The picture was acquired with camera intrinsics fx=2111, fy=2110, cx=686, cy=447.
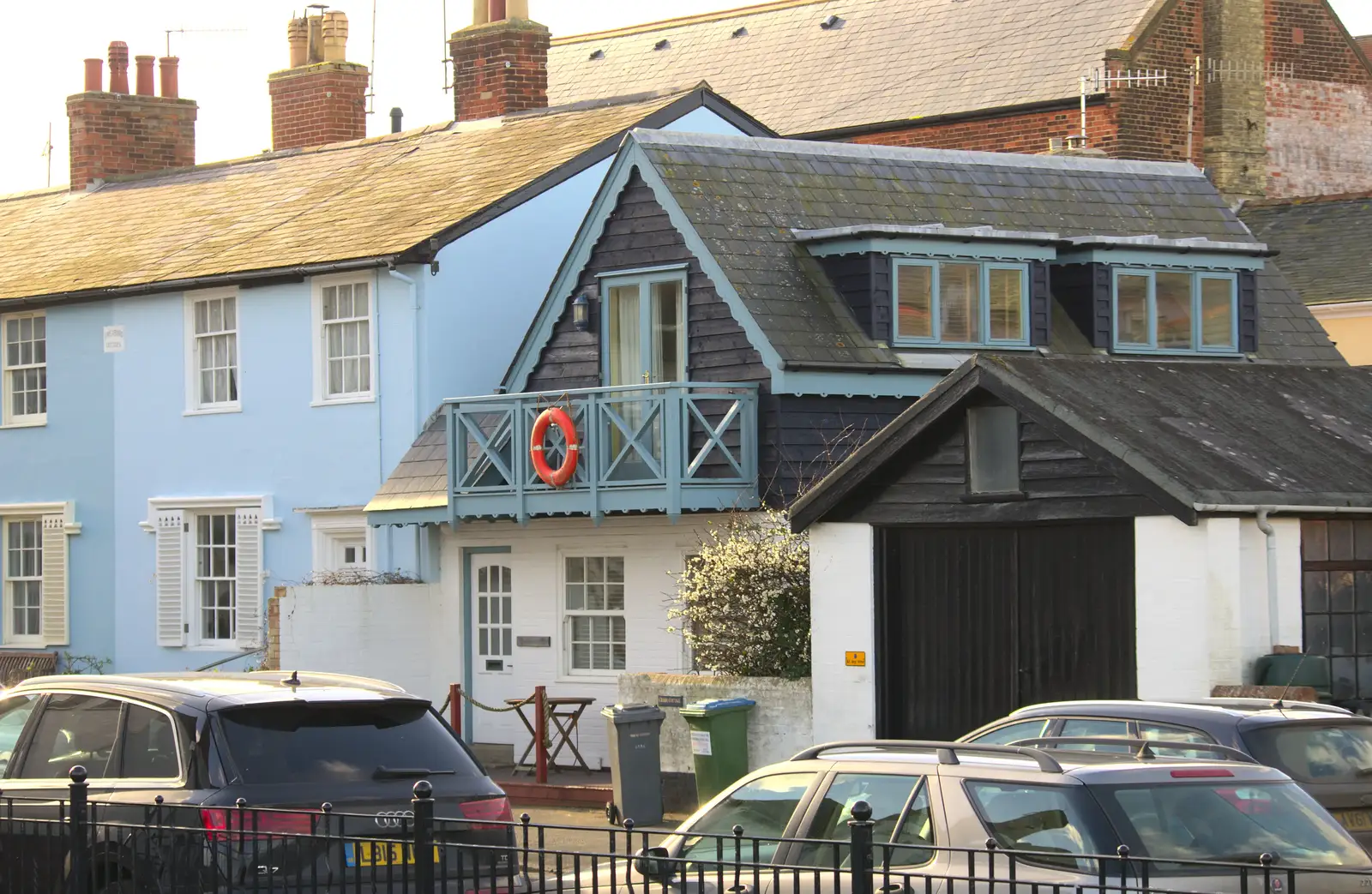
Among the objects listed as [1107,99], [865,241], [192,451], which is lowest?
[192,451]

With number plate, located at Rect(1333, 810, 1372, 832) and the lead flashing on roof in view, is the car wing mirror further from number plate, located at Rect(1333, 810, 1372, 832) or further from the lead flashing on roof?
the lead flashing on roof

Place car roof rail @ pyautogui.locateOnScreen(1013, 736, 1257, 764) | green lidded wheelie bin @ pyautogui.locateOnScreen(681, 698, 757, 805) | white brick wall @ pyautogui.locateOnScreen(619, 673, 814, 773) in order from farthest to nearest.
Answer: white brick wall @ pyautogui.locateOnScreen(619, 673, 814, 773) < green lidded wheelie bin @ pyautogui.locateOnScreen(681, 698, 757, 805) < car roof rail @ pyautogui.locateOnScreen(1013, 736, 1257, 764)

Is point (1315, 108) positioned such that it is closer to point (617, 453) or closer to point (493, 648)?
point (617, 453)

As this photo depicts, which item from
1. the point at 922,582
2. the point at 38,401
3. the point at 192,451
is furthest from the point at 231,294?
the point at 922,582

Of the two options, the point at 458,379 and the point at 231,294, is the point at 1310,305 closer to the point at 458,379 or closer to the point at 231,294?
the point at 458,379

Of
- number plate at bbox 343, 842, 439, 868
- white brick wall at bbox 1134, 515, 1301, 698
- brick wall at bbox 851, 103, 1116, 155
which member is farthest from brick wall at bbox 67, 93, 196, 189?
number plate at bbox 343, 842, 439, 868

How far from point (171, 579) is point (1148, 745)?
778 inches

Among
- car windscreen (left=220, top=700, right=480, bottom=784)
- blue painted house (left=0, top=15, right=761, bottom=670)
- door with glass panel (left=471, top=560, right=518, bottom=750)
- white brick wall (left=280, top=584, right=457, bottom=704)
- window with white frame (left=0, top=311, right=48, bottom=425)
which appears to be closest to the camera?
car windscreen (left=220, top=700, right=480, bottom=784)

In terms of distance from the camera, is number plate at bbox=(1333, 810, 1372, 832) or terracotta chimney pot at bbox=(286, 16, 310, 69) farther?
terracotta chimney pot at bbox=(286, 16, 310, 69)

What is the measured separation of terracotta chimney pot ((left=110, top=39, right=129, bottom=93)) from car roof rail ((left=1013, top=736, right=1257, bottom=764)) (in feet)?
83.6

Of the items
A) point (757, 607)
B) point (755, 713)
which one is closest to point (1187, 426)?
point (757, 607)

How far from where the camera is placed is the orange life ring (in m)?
21.8

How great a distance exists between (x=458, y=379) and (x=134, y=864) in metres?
15.7

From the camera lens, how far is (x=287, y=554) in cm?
2612
